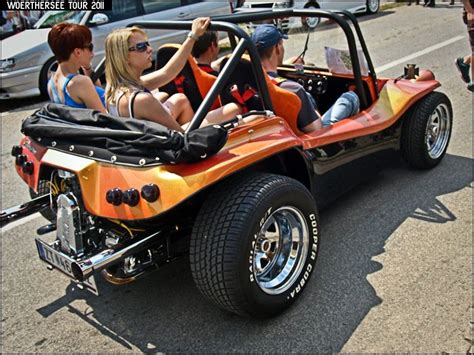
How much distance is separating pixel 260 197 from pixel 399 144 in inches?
77.4

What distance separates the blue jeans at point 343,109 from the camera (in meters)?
3.54

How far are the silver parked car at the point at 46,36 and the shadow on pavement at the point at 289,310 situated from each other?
5364mm

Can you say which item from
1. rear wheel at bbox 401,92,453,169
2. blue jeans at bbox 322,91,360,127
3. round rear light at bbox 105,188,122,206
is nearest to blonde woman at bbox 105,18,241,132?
round rear light at bbox 105,188,122,206

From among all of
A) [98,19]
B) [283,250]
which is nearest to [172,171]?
[283,250]

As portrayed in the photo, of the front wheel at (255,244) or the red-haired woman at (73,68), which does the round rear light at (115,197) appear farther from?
the red-haired woman at (73,68)

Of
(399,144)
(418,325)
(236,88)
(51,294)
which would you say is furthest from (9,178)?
(418,325)

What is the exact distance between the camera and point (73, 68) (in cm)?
304

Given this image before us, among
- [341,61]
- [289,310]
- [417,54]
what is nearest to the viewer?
[289,310]

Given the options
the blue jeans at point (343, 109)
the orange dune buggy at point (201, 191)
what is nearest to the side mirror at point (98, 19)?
the orange dune buggy at point (201, 191)

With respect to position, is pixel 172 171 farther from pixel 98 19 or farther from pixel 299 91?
pixel 98 19

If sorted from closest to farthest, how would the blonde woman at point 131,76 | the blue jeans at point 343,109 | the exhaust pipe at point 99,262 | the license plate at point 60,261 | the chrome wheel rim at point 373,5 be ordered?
the exhaust pipe at point 99,262 → the license plate at point 60,261 → the blonde woman at point 131,76 → the blue jeans at point 343,109 → the chrome wheel rim at point 373,5

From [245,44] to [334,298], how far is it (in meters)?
1.46

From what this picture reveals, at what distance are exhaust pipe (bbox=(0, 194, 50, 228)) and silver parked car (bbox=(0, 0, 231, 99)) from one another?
5203mm

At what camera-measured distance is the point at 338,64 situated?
395 cm
